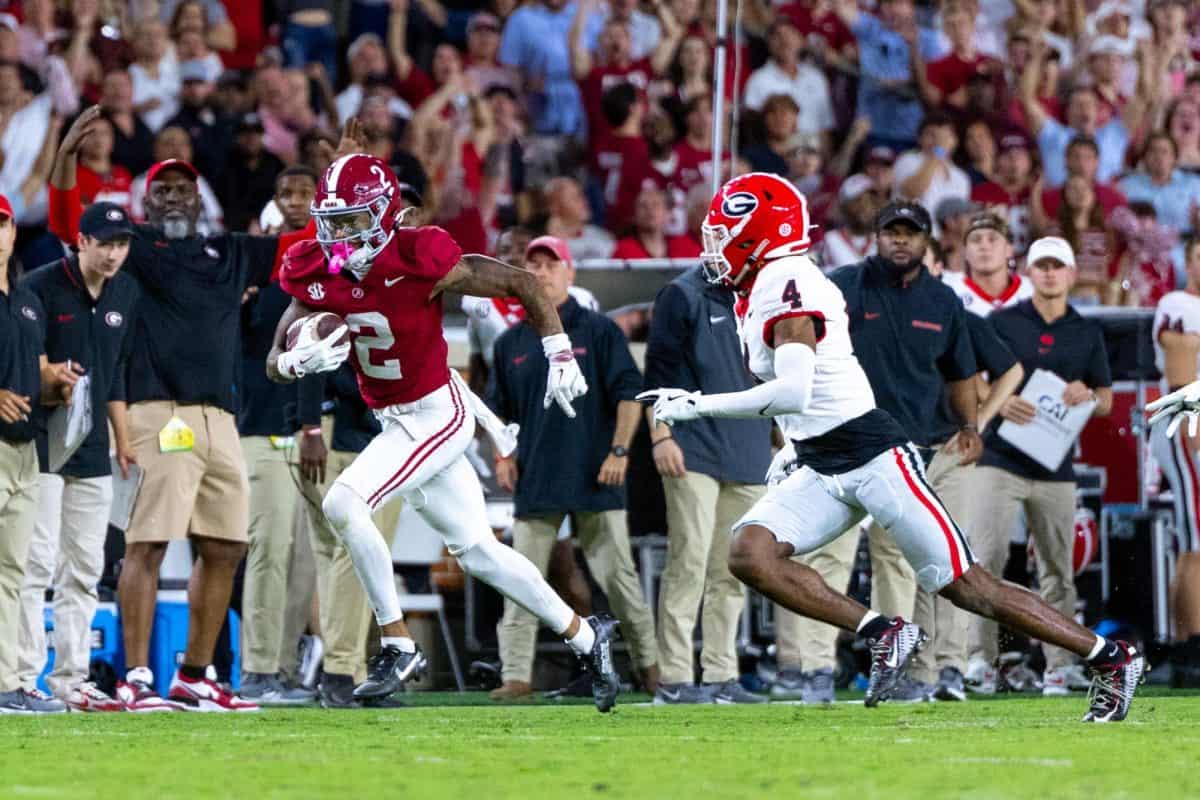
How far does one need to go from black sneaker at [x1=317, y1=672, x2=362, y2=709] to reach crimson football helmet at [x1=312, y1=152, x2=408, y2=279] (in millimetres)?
2364

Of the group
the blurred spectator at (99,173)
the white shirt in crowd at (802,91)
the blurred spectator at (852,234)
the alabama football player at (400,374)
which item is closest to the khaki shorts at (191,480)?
the alabama football player at (400,374)

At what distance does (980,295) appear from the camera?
1085cm

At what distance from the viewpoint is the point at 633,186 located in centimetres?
1411

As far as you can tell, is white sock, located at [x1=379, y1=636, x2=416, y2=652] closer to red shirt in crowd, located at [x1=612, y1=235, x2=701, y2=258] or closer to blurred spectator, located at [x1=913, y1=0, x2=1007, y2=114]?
red shirt in crowd, located at [x1=612, y1=235, x2=701, y2=258]

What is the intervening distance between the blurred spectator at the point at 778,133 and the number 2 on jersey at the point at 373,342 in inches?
274

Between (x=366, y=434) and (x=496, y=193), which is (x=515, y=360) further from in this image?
(x=496, y=193)

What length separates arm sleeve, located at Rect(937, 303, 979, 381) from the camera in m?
9.70

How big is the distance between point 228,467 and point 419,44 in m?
6.86

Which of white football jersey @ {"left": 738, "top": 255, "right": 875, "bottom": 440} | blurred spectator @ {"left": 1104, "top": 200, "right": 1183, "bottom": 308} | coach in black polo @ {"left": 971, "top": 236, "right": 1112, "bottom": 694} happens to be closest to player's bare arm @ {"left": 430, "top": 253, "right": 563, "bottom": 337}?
white football jersey @ {"left": 738, "top": 255, "right": 875, "bottom": 440}

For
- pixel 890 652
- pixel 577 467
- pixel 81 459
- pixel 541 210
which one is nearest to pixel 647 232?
pixel 541 210

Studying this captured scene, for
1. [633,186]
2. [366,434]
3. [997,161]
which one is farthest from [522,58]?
[366,434]

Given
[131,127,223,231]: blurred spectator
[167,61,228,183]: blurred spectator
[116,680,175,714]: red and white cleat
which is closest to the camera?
[116,680,175,714]: red and white cleat

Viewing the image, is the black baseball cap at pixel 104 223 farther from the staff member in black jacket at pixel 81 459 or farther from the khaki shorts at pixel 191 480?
the khaki shorts at pixel 191 480

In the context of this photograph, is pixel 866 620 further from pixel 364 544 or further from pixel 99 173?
pixel 99 173
